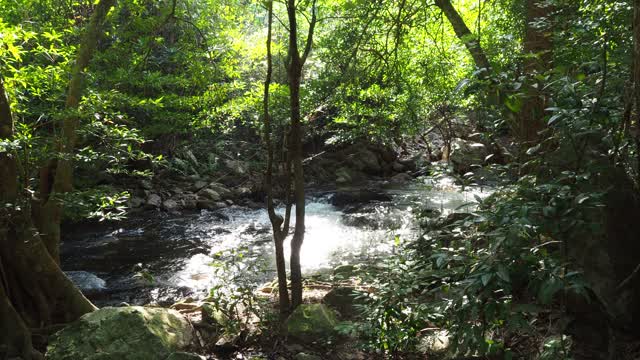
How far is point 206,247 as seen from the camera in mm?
10555

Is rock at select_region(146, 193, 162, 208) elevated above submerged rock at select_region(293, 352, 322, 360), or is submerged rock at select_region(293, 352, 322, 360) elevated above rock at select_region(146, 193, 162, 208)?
rock at select_region(146, 193, 162, 208)

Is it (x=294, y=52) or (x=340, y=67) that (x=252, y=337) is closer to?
(x=294, y=52)

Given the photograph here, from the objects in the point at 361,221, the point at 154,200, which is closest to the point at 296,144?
the point at 361,221

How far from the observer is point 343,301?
18.7 feet

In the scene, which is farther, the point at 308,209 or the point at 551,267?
the point at 308,209

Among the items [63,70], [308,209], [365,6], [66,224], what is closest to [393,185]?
[308,209]

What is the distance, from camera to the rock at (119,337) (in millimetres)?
4074

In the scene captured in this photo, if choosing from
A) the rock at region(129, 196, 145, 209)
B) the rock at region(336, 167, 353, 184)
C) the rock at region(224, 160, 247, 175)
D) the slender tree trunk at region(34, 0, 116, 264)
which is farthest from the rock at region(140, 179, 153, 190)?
the slender tree trunk at region(34, 0, 116, 264)

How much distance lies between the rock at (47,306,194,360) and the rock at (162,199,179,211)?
10.0 m

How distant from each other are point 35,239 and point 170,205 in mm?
10025

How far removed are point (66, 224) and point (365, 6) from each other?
1065 centimetres

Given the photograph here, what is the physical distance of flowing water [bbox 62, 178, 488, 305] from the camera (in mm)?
7816

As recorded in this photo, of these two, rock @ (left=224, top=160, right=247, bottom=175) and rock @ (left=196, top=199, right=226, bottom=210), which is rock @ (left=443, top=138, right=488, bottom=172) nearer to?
rock @ (left=224, top=160, right=247, bottom=175)

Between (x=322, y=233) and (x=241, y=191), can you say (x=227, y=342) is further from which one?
(x=241, y=191)
